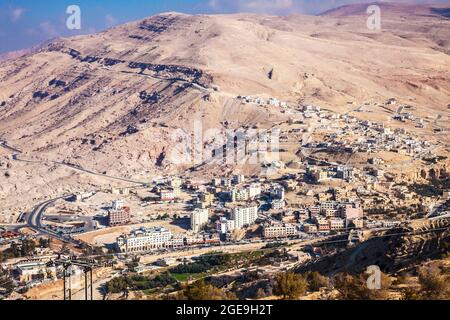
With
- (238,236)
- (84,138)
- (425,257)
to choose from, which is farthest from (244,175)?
(425,257)

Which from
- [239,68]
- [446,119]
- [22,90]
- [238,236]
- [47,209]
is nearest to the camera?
[238,236]

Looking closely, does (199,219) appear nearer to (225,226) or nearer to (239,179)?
(225,226)

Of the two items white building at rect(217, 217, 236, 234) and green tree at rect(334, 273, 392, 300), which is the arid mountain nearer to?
white building at rect(217, 217, 236, 234)

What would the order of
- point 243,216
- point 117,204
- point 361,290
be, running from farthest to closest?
point 117,204 < point 243,216 < point 361,290

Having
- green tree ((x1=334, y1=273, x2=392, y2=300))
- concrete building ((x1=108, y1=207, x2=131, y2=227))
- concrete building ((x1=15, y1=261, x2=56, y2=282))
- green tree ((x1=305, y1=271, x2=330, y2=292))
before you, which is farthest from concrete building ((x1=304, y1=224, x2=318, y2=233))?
green tree ((x1=334, y1=273, x2=392, y2=300))

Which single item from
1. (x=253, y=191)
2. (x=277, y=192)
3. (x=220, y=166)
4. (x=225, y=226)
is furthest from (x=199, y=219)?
(x=220, y=166)
